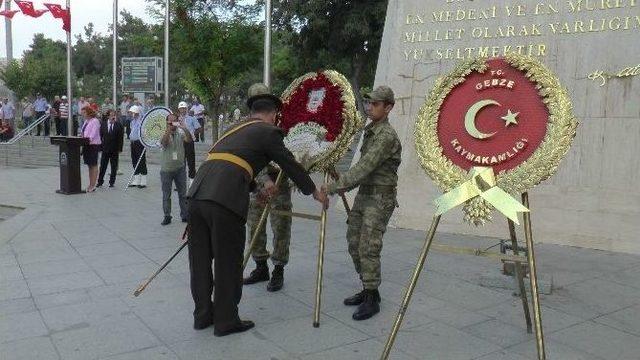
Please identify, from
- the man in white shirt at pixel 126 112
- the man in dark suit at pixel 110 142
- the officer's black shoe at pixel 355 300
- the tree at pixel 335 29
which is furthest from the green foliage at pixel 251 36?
the officer's black shoe at pixel 355 300

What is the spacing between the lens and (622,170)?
6.99 metres

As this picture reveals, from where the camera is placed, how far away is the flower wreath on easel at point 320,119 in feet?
15.3

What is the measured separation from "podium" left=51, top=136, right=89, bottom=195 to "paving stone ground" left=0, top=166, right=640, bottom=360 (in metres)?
4.00

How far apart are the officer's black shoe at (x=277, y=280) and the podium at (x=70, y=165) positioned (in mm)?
7850

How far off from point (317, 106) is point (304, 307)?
1.72 metres

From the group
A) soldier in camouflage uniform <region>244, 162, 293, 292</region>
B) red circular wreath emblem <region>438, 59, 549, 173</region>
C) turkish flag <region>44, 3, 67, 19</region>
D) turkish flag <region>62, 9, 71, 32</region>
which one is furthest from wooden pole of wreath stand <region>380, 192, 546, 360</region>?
turkish flag <region>44, 3, 67, 19</region>

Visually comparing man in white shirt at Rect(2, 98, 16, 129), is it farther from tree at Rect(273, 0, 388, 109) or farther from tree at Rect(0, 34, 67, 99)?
tree at Rect(273, 0, 388, 109)

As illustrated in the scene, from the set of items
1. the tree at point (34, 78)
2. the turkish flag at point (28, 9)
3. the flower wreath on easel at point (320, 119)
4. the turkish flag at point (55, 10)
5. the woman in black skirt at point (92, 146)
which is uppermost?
the turkish flag at point (28, 9)

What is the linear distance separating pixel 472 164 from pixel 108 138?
10.4 metres

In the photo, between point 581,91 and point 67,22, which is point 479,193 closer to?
point 581,91

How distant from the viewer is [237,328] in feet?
13.6

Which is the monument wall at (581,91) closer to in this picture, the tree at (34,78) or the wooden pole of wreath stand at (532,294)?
the wooden pole of wreath stand at (532,294)

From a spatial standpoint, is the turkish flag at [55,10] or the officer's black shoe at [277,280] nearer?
the officer's black shoe at [277,280]

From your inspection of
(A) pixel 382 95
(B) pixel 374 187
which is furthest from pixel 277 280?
(A) pixel 382 95
